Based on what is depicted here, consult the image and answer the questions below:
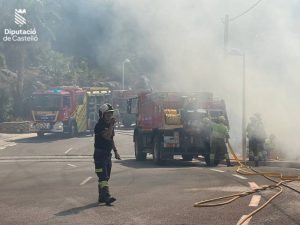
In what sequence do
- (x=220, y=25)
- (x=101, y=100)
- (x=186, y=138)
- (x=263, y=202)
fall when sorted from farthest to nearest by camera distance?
1. (x=101, y=100)
2. (x=220, y=25)
3. (x=186, y=138)
4. (x=263, y=202)

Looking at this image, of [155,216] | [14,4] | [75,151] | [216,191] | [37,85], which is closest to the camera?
[155,216]

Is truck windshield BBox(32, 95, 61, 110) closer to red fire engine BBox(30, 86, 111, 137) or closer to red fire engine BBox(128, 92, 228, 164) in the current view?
red fire engine BBox(30, 86, 111, 137)

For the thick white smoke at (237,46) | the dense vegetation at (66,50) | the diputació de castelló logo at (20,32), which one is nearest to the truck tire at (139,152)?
the thick white smoke at (237,46)

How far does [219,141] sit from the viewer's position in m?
17.0

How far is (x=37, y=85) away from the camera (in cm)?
4878

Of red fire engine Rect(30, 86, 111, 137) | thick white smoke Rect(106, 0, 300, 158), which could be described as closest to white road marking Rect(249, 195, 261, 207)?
thick white smoke Rect(106, 0, 300, 158)

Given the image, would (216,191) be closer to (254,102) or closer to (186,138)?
(186,138)

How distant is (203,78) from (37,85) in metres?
25.5

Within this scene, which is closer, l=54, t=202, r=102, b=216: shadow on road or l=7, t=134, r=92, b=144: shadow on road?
l=54, t=202, r=102, b=216: shadow on road

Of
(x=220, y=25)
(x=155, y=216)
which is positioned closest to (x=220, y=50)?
(x=220, y=25)

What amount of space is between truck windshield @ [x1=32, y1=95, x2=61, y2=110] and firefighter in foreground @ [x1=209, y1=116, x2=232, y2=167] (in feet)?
46.3

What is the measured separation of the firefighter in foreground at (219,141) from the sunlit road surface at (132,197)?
101 inches

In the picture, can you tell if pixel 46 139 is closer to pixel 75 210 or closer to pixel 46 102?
pixel 46 102

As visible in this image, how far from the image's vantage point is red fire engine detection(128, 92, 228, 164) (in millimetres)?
17219
